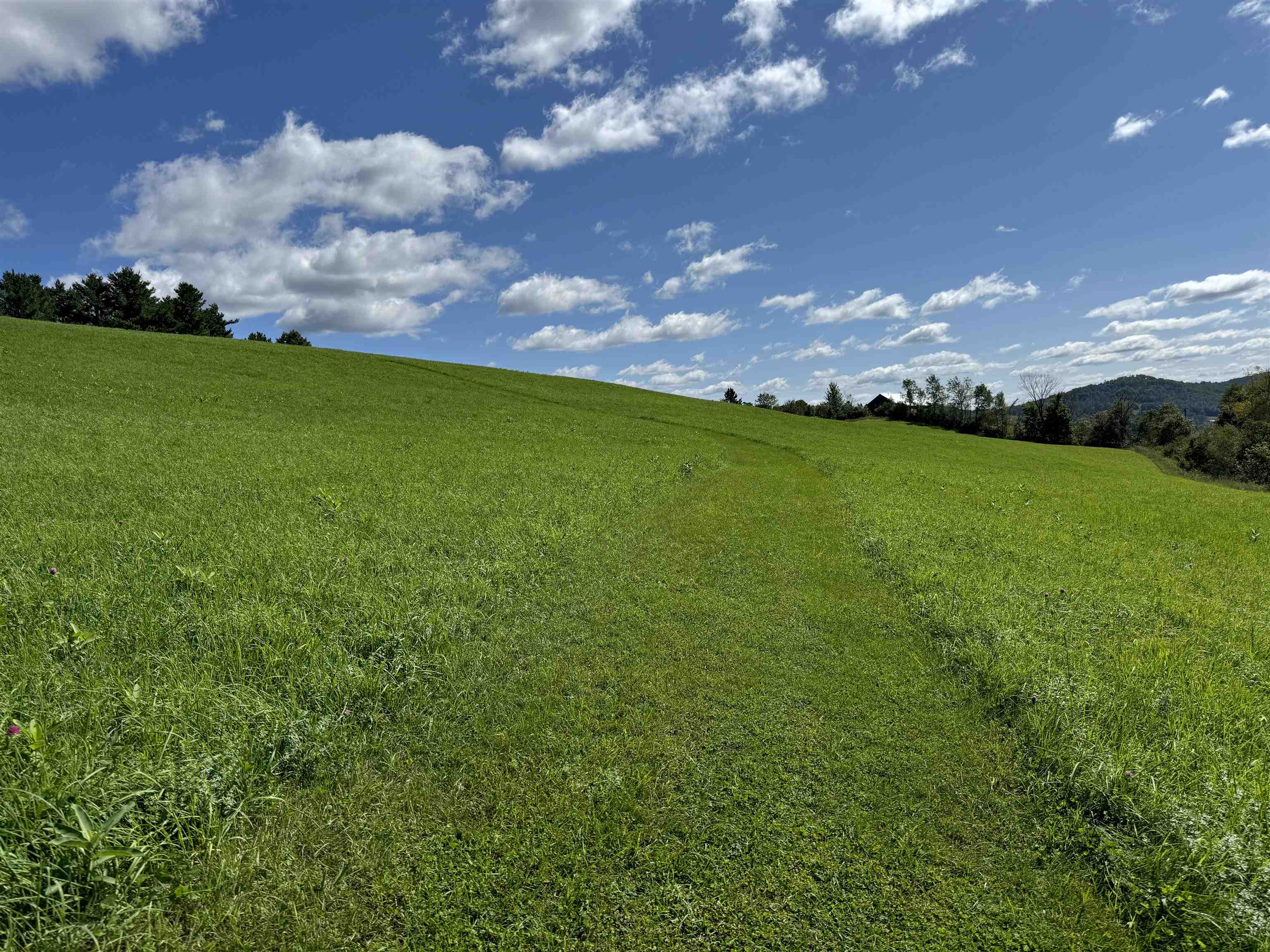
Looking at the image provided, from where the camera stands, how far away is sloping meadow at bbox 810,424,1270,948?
4516 mm

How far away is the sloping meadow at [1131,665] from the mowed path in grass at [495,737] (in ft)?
1.84

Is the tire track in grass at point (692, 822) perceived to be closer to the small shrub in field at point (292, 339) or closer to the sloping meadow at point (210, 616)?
the sloping meadow at point (210, 616)

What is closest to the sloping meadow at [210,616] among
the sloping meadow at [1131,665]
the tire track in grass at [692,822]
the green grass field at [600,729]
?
the green grass field at [600,729]

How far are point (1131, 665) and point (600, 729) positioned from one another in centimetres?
792

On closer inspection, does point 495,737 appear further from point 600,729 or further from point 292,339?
point 292,339

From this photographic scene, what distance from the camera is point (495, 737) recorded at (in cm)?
613

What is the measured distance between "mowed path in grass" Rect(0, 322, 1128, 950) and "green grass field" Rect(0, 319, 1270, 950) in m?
0.04

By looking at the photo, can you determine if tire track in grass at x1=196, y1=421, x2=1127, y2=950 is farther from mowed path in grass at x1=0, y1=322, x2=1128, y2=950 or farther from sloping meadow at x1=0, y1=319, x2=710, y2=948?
sloping meadow at x1=0, y1=319, x2=710, y2=948

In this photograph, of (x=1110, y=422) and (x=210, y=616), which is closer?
(x=210, y=616)

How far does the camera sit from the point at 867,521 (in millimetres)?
16078

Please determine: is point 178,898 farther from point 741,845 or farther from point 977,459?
point 977,459

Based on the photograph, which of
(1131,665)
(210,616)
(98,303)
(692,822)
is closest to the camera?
(692,822)

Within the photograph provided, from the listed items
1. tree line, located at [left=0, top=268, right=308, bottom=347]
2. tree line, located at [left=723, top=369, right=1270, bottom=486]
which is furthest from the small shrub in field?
tree line, located at [left=723, top=369, right=1270, bottom=486]

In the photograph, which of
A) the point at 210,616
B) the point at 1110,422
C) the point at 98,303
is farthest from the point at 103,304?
the point at 1110,422
